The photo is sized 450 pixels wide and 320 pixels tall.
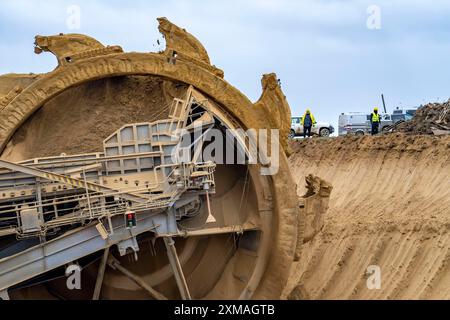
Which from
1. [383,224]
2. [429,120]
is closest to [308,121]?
[429,120]

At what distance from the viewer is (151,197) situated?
31.8 feet

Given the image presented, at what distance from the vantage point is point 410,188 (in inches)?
659

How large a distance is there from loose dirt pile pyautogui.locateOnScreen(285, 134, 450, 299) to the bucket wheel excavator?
4.97 ft

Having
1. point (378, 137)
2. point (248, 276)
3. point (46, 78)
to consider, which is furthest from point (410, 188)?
point (46, 78)

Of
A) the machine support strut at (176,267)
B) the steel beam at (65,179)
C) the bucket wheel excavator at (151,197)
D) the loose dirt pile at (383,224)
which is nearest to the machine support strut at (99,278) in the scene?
the bucket wheel excavator at (151,197)

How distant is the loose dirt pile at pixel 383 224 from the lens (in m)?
13.2

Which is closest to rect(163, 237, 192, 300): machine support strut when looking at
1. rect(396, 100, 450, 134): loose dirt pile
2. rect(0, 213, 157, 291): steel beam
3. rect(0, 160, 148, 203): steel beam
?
rect(0, 213, 157, 291): steel beam

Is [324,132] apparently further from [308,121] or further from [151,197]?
[151,197]

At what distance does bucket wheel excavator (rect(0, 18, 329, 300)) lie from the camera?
9352mm

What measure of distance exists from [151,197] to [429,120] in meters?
13.9

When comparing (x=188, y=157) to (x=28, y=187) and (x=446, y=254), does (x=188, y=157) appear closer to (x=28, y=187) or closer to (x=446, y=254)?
(x=28, y=187)

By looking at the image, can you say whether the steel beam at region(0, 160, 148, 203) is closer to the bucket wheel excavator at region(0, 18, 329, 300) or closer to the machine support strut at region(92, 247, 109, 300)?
the bucket wheel excavator at region(0, 18, 329, 300)

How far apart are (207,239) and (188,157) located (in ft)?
6.25

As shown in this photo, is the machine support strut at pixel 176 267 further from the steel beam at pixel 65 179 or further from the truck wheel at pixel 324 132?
the truck wheel at pixel 324 132
